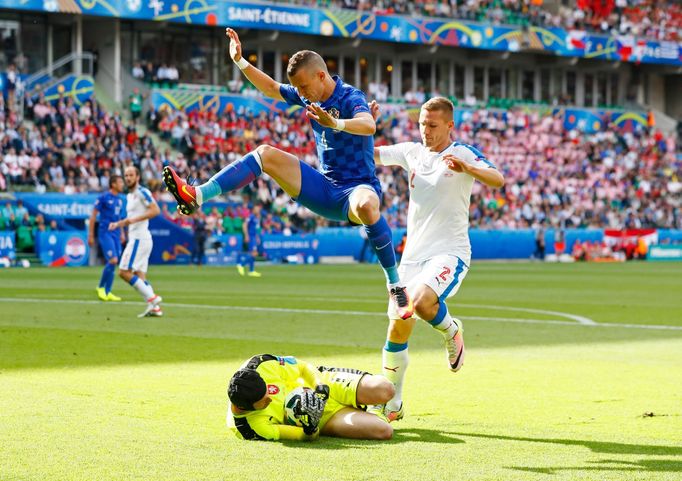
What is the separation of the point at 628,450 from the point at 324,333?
337 inches

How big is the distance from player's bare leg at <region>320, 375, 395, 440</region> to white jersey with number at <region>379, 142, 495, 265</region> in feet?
4.97

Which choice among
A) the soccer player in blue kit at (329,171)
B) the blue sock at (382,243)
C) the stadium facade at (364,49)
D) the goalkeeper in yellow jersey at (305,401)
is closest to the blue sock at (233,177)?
the soccer player in blue kit at (329,171)

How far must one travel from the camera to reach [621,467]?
21.9 ft

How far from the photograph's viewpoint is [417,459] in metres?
6.93

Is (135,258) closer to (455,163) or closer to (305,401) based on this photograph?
(455,163)

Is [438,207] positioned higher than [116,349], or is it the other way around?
[438,207]

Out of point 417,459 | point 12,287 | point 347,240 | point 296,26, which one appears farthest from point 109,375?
point 296,26

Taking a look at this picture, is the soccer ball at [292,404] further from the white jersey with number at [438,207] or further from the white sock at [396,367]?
the white jersey with number at [438,207]

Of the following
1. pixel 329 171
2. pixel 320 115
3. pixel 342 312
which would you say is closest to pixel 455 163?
pixel 320 115

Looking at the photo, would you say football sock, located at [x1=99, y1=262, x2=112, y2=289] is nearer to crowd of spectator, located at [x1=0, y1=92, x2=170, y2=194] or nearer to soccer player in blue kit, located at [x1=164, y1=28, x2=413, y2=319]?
soccer player in blue kit, located at [x1=164, y1=28, x2=413, y2=319]

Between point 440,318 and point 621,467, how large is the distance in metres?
2.48

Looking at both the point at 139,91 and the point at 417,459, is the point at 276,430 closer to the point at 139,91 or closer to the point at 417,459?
the point at 417,459

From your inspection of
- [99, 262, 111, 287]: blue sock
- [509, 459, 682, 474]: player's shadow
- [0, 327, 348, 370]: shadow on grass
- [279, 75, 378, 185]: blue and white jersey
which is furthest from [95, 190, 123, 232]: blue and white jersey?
[509, 459, 682, 474]: player's shadow

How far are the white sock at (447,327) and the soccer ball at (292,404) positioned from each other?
5.76 feet
